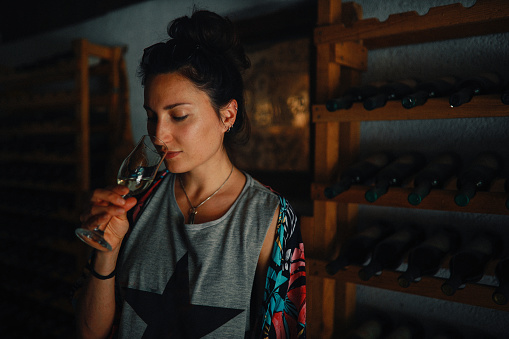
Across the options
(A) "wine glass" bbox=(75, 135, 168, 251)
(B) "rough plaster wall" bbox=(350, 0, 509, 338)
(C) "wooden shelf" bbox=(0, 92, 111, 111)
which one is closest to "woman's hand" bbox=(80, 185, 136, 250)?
(A) "wine glass" bbox=(75, 135, 168, 251)

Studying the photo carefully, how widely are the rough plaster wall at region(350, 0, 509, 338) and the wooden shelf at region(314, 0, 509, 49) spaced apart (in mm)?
60

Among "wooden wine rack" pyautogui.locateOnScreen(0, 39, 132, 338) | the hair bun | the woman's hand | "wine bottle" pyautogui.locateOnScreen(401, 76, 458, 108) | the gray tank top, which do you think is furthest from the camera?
"wooden wine rack" pyautogui.locateOnScreen(0, 39, 132, 338)

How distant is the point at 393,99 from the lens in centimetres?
133

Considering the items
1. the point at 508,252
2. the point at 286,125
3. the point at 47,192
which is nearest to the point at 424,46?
the point at 286,125

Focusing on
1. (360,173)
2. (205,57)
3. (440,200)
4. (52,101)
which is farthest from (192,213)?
(52,101)

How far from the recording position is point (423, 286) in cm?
126

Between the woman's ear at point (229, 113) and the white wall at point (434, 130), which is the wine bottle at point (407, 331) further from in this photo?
the woman's ear at point (229, 113)

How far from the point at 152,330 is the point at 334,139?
1.06 meters

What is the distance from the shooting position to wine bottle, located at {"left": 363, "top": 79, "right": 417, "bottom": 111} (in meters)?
1.28

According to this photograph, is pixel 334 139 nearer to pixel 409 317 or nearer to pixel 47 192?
pixel 409 317

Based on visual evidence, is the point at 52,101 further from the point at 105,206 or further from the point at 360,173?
the point at 360,173

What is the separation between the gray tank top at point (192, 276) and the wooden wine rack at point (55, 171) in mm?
1538

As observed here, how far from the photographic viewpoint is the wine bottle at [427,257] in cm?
125

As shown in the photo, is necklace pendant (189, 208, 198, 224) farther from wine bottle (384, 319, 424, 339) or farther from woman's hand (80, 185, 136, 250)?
wine bottle (384, 319, 424, 339)
